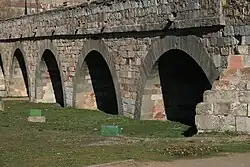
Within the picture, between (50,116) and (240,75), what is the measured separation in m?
7.56

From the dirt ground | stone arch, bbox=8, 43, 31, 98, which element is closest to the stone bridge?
the dirt ground

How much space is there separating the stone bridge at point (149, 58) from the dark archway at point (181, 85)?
0.09 feet

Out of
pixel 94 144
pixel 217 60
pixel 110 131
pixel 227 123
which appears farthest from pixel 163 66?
pixel 94 144

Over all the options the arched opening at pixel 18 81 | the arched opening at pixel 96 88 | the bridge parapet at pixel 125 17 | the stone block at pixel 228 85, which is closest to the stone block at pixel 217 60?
the bridge parapet at pixel 125 17

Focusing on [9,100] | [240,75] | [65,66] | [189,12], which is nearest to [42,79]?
[9,100]

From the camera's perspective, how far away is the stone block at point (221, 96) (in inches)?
361

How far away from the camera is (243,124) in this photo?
29.7 ft

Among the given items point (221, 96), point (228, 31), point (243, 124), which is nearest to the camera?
point (243, 124)

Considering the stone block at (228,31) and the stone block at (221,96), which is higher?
the stone block at (228,31)

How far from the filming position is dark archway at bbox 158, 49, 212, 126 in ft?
44.3

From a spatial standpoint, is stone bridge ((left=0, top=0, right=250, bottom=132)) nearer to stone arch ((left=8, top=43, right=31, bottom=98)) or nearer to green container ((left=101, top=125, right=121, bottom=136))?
green container ((left=101, top=125, right=121, bottom=136))

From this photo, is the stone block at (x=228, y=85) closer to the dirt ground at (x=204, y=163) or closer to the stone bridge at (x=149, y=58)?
the stone bridge at (x=149, y=58)

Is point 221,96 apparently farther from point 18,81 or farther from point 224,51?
point 18,81

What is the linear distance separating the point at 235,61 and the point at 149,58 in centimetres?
333
